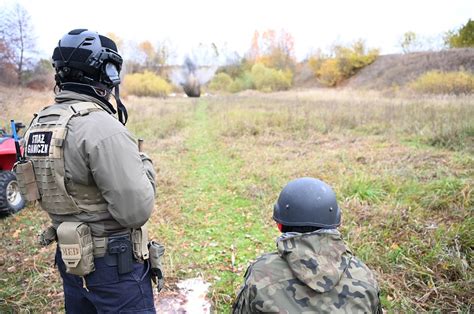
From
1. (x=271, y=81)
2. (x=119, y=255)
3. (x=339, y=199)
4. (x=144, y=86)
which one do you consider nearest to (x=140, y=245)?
(x=119, y=255)

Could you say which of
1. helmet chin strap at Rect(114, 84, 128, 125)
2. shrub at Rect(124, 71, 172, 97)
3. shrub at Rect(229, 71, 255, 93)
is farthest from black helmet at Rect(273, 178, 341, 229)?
shrub at Rect(229, 71, 255, 93)

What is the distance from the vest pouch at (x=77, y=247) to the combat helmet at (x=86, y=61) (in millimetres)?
699

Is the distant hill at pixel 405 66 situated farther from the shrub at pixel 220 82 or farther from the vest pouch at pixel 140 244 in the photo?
the vest pouch at pixel 140 244

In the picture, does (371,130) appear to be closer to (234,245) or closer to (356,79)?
(234,245)

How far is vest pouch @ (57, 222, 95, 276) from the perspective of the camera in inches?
61.8

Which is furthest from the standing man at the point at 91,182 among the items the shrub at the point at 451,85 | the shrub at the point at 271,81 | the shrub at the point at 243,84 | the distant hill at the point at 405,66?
the shrub at the point at 243,84

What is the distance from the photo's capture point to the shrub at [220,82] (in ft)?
171

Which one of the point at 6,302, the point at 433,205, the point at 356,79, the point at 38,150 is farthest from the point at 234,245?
the point at 356,79

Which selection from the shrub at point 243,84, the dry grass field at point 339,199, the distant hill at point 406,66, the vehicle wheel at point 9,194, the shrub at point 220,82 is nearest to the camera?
the dry grass field at point 339,199

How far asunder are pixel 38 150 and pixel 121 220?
0.53 meters

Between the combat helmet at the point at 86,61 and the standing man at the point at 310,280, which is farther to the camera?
the combat helmet at the point at 86,61

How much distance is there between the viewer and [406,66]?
129 feet

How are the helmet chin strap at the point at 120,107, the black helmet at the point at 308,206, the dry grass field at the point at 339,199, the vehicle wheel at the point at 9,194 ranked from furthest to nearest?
1. the vehicle wheel at the point at 9,194
2. the dry grass field at the point at 339,199
3. the helmet chin strap at the point at 120,107
4. the black helmet at the point at 308,206

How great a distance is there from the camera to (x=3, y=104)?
28.3 feet
